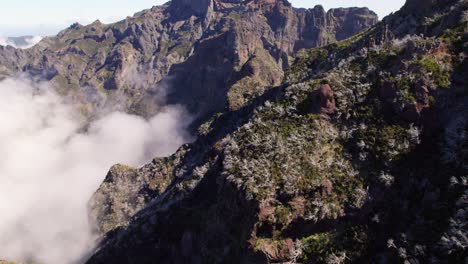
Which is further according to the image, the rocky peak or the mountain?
the rocky peak

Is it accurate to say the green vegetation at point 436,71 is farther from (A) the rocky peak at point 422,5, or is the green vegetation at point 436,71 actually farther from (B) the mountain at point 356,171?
(A) the rocky peak at point 422,5

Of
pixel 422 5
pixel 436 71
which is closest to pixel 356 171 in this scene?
pixel 436 71

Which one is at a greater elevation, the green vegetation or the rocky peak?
the rocky peak

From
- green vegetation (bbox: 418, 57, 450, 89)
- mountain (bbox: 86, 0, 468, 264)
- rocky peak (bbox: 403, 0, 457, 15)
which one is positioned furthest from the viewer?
rocky peak (bbox: 403, 0, 457, 15)

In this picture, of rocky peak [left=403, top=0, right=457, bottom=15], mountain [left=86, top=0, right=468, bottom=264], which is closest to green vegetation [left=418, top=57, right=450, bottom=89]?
mountain [left=86, top=0, right=468, bottom=264]

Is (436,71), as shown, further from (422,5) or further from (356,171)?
(422,5)

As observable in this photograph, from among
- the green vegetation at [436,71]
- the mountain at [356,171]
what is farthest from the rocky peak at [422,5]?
the green vegetation at [436,71]

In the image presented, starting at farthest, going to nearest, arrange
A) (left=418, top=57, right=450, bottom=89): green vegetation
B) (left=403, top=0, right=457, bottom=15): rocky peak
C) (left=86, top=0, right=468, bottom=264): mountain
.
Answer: (left=403, top=0, right=457, bottom=15): rocky peak → (left=418, top=57, right=450, bottom=89): green vegetation → (left=86, top=0, right=468, bottom=264): mountain

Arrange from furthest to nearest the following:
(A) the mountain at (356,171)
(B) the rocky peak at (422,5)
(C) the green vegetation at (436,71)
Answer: (B) the rocky peak at (422,5) < (C) the green vegetation at (436,71) < (A) the mountain at (356,171)

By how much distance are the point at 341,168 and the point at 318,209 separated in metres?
8.52

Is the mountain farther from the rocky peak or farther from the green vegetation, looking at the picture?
the rocky peak

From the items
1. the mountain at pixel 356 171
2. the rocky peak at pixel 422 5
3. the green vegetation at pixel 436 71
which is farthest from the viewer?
the rocky peak at pixel 422 5

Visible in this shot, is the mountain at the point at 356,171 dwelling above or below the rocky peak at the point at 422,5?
below

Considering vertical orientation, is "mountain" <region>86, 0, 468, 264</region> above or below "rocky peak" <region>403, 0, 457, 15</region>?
below
